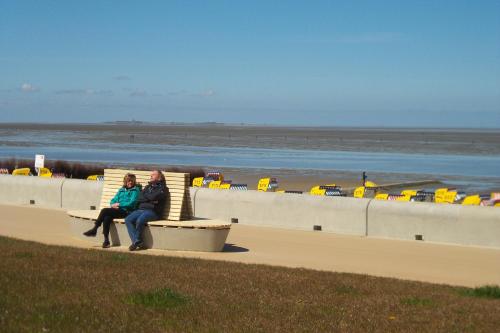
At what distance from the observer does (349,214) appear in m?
15.4

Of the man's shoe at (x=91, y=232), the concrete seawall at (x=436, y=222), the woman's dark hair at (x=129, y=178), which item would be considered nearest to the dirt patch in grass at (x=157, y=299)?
the man's shoe at (x=91, y=232)

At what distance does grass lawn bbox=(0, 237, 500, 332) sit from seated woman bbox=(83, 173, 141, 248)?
2.39 meters

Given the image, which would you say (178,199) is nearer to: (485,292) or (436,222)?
(436,222)

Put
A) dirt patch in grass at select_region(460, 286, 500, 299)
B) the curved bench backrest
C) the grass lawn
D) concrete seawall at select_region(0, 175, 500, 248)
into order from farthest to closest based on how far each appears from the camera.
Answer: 1. concrete seawall at select_region(0, 175, 500, 248)
2. the curved bench backrest
3. dirt patch in grass at select_region(460, 286, 500, 299)
4. the grass lawn

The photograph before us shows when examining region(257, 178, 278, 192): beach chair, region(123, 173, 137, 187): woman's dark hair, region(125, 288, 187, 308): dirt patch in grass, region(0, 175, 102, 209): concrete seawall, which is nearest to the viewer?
region(125, 288, 187, 308): dirt patch in grass

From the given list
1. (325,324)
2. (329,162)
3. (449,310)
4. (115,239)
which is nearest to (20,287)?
(325,324)

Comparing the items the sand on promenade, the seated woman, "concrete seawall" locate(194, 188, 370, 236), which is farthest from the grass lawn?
"concrete seawall" locate(194, 188, 370, 236)

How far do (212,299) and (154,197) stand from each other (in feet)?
Result: 16.6

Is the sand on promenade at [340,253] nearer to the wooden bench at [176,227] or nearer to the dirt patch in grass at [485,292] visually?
the wooden bench at [176,227]

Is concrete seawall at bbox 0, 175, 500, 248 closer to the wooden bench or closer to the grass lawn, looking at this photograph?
the wooden bench

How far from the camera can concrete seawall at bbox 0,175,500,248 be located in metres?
14.2

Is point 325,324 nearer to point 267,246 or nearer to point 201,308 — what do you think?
point 201,308

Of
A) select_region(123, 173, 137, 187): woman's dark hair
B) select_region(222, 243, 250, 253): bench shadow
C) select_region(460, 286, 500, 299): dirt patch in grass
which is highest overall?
select_region(123, 173, 137, 187): woman's dark hair

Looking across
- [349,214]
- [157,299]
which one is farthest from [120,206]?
[157,299]
